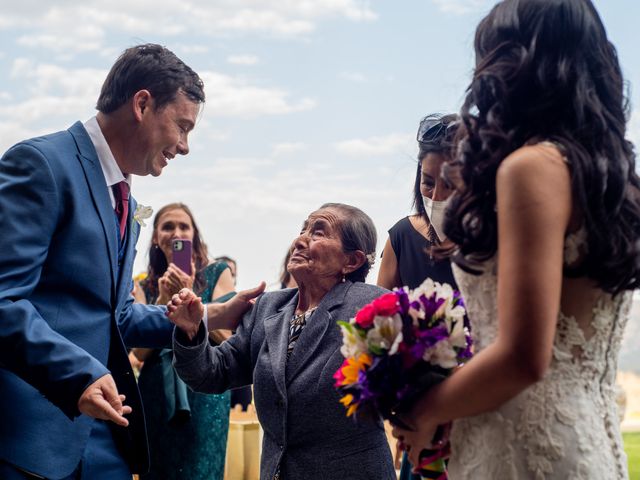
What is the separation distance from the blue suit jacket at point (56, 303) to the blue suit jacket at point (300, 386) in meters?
0.43

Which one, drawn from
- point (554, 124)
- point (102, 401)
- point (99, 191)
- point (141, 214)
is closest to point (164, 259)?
point (141, 214)

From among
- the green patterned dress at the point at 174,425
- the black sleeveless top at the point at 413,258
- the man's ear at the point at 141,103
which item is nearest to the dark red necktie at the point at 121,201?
the man's ear at the point at 141,103

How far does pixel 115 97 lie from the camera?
295 cm

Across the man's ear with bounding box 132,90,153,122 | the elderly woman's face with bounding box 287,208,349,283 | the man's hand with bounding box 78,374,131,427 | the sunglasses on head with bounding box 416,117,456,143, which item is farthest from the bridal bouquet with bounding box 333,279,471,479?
the sunglasses on head with bounding box 416,117,456,143

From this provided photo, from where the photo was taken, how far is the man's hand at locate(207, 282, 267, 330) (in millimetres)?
3195

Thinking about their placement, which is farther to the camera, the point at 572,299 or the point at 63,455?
the point at 63,455

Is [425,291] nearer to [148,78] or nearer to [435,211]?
[435,211]

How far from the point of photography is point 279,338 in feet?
9.96

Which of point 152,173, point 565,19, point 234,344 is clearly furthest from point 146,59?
point 565,19

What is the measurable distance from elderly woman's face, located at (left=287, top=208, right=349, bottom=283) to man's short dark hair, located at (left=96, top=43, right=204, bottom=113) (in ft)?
2.13

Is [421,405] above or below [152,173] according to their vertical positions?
below

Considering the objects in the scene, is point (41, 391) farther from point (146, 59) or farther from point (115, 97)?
point (146, 59)

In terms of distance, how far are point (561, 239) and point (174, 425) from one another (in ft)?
11.5

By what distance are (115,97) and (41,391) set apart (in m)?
1.09
